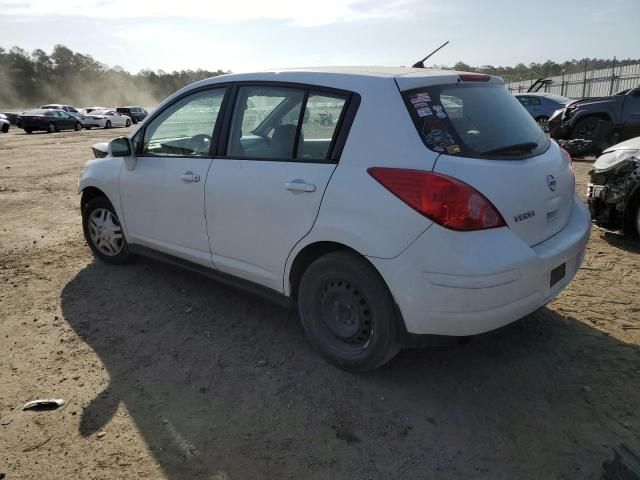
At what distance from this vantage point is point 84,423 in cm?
264

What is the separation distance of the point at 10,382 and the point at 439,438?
2.52m

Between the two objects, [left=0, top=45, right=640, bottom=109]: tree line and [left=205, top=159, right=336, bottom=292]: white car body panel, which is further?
[left=0, top=45, right=640, bottom=109]: tree line

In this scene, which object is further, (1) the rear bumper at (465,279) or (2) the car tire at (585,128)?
(2) the car tire at (585,128)

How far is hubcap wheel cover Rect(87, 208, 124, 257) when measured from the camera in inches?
182

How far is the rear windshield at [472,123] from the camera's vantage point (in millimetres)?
2582

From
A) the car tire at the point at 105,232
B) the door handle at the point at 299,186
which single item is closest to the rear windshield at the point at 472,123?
the door handle at the point at 299,186

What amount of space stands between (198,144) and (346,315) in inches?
66.6

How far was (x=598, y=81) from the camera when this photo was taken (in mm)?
26000

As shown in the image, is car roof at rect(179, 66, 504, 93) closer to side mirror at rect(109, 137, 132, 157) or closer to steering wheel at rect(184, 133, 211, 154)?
steering wheel at rect(184, 133, 211, 154)

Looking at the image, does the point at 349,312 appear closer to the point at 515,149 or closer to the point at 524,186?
the point at 524,186

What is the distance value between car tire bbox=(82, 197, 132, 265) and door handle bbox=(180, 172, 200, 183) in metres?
1.23

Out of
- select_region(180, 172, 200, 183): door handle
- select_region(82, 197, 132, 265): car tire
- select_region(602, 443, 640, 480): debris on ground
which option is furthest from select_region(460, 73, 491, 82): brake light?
select_region(82, 197, 132, 265): car tire

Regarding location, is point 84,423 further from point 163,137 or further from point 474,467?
point 163,137

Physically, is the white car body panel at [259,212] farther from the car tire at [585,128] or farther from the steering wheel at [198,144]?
the car tire at [585,128]
